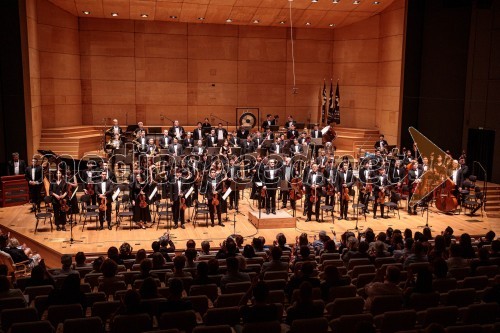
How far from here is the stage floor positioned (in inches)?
464

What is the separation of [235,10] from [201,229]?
10.7 metres

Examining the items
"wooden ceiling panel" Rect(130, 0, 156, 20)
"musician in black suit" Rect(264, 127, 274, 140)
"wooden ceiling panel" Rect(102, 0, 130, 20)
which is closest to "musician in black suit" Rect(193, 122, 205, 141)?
"musician in black suit" Rect(264, 127, 274, 140)

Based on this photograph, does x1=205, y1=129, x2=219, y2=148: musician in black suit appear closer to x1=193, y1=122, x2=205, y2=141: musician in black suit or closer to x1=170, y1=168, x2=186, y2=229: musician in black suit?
x1=193, y1=122, x2=205, y2=141: musician in black suit

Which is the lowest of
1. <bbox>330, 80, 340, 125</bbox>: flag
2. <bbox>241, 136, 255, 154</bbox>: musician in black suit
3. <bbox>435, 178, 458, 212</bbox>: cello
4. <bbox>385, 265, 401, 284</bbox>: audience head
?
<bbox>435, 178, 458, 212</bbox>: cello

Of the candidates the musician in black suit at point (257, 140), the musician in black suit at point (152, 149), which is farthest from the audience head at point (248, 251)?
the musician in black suit at point (257, 140)

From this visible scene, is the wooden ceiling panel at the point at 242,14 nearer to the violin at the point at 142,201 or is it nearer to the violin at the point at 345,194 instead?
the violin at the point at 345,194

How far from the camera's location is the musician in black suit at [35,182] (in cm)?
1407

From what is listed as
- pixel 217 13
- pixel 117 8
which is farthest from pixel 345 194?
pixel 117 8

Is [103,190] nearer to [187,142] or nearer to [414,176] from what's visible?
[187,142]

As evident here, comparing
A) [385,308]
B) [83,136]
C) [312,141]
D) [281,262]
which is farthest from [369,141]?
[385,308]

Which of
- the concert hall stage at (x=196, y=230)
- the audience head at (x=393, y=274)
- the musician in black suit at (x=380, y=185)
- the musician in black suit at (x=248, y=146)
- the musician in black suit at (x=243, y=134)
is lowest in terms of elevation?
the concert hall stage at (x=196, y=230)

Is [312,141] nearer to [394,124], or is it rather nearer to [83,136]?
[394,124]

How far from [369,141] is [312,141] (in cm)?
484

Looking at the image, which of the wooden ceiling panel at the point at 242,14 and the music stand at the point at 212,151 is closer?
the music stand at the point at 212,151
